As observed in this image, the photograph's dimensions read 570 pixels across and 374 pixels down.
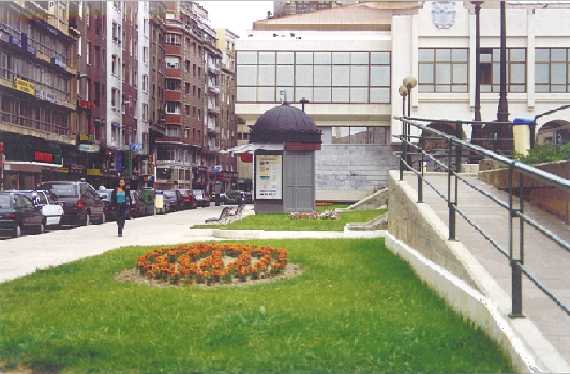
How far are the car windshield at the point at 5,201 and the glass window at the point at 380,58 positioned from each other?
35749mm

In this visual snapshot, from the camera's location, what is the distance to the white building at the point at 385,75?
5322cm

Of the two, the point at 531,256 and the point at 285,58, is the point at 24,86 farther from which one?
the point at 531,256

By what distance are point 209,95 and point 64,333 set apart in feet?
337

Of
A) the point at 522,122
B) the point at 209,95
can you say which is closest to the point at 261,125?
the point at 522,122

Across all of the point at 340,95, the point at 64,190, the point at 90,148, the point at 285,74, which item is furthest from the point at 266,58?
the point at 64,190

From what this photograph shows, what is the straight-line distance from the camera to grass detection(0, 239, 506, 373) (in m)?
5.76

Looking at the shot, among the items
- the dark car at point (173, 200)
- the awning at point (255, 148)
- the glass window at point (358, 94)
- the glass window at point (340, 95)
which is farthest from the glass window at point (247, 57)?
the awning at point (255, 148)

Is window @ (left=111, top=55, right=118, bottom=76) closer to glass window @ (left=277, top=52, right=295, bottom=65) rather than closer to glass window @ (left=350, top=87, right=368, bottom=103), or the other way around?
glass window @ (left=277, top=52, right=295, bottom=65)

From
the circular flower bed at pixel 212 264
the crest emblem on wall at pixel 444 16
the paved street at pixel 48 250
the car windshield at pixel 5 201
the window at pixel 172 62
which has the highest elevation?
the window at pixel 172 62

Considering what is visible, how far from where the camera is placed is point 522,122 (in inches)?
670

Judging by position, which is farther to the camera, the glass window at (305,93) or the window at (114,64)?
the window at (114,64)

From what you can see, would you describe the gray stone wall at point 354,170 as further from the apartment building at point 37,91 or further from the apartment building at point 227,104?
the apartment building at point 227,104

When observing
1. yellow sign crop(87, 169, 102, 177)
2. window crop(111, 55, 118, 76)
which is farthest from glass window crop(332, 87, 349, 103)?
window crop(111, 55, 118, 76)

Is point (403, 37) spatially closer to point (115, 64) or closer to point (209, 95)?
point (115, 64)
